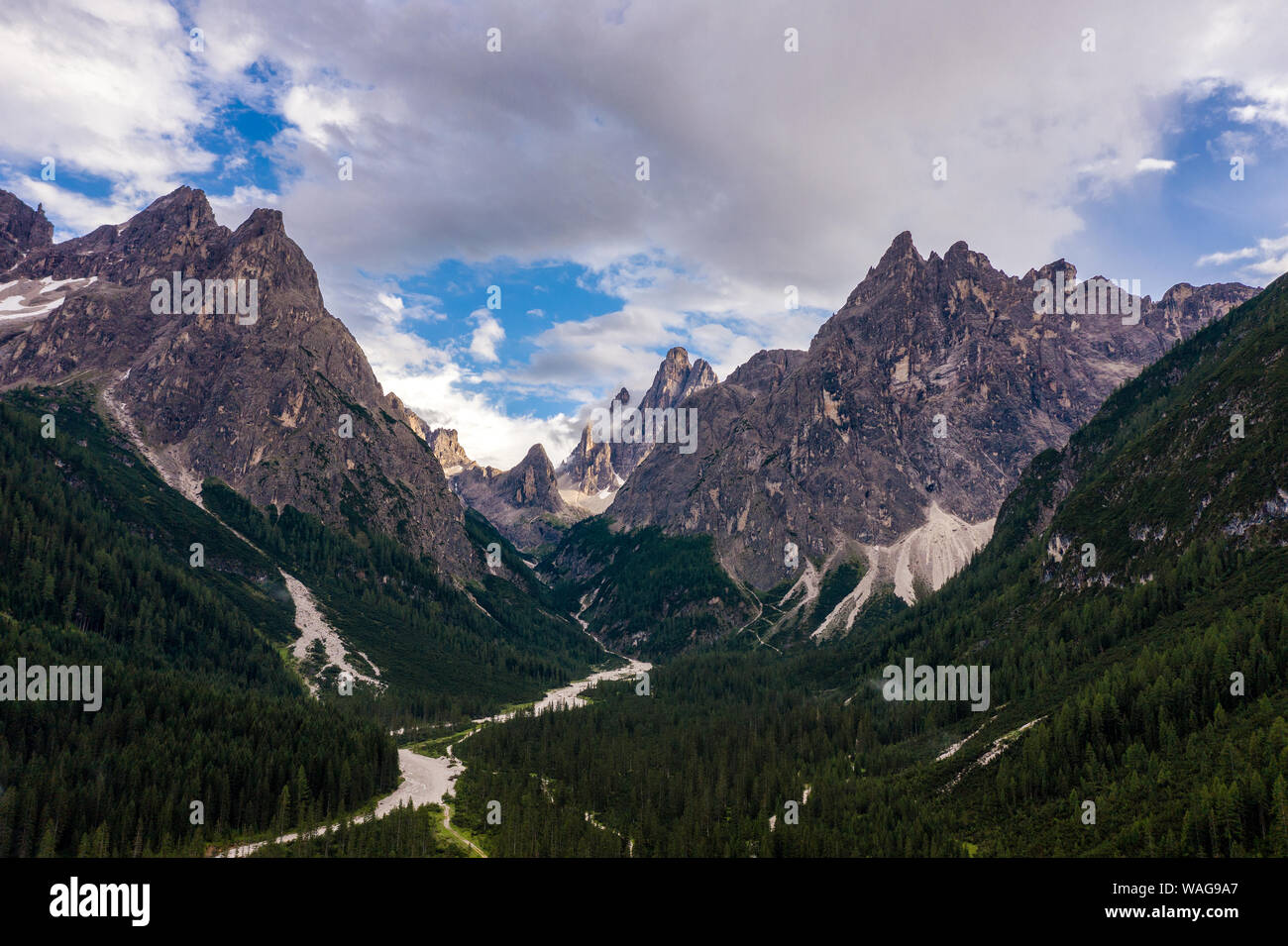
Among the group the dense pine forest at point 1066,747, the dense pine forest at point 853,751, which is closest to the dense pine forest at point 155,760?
the dense pine forest at point 853,751

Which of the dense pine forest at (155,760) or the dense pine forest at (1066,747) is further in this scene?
the dense pine forest at (155,760)

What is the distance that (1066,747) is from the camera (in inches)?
4855

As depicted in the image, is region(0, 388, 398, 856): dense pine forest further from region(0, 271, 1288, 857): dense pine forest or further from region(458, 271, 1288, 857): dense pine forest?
region(458, 271, 1288, 857): dense pine forest

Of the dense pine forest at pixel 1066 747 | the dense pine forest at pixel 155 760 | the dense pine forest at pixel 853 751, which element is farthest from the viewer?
the dense pine forest at pixel 155 760

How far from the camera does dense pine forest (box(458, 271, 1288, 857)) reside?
98.8 metres

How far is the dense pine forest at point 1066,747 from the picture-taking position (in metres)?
98.8

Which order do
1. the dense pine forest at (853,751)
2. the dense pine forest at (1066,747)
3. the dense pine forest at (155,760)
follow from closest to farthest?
the dense pine forest at (1066,747) < the dense pine forest at (853,751) < the dense pine forest at (155,760)

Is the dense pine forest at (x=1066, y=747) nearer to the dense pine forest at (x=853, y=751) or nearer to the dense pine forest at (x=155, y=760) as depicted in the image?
the dense pine forest at (x=853, y=751)
